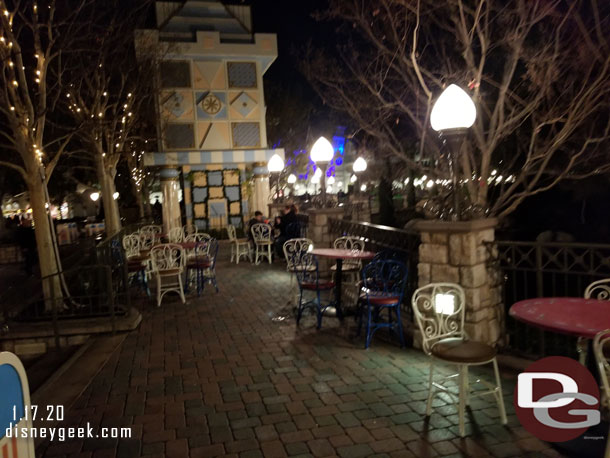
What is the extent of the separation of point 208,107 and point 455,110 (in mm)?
13394

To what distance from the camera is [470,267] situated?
493 centimetres

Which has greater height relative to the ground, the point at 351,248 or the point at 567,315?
the point at 351,248

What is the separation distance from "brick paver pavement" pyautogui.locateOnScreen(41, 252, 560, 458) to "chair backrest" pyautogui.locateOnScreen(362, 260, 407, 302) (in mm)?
607

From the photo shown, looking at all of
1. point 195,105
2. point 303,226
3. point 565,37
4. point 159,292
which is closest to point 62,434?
point 159,292

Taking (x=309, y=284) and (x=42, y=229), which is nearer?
(x=309, y=284)

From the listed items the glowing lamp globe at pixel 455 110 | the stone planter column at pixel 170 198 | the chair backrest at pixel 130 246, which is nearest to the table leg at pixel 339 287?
the glowing lamp globe at pixel 455 110

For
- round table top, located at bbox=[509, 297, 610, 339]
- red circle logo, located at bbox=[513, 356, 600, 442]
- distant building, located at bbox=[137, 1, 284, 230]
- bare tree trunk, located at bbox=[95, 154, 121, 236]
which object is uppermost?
distant building, located at bbox=[137, 1, 284, 230]

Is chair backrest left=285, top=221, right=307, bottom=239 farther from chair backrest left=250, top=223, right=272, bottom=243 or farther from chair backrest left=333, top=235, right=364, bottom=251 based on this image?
chair backrest left=333, top=235, right=364, bottom=251

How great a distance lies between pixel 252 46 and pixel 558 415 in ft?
52.2

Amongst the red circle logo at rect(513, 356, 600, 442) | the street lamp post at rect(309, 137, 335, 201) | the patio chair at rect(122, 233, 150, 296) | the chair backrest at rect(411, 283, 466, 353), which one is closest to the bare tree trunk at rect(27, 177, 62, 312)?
the patio chair at rect(122, 233, 150, 296)

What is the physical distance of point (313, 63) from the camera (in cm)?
1112

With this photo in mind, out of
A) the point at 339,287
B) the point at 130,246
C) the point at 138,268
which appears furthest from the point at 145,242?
the point at 339,287

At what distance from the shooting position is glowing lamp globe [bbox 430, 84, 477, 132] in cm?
493

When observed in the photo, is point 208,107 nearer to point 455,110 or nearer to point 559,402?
point 455,110
